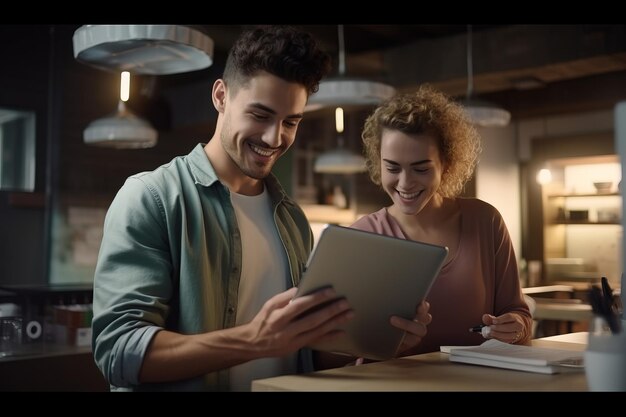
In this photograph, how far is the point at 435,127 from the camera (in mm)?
2137

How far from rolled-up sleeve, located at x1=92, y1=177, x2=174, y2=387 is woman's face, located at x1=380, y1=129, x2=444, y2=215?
0.86 meters

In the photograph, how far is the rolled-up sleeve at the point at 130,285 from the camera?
133cm

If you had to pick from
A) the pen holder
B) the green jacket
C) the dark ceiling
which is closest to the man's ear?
the green jacket

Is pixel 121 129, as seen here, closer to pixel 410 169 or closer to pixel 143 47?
pixel 143 47

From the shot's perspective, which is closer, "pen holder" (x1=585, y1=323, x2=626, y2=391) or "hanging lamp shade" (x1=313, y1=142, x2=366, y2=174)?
"pen holder" (x1=585, y1=323, x2=626, y2=391)

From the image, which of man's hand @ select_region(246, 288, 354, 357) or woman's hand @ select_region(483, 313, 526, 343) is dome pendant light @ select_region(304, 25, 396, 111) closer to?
woman's hand @ select_region(483, 313, 526, 343)

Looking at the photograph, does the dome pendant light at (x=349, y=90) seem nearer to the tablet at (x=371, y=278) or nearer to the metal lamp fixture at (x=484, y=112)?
the metal lamp fixture at (x=484, y=112)

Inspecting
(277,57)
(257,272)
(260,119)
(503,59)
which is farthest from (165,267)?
(503,59)

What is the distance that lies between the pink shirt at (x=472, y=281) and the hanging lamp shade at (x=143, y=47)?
2.63ft

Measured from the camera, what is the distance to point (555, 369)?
138cm

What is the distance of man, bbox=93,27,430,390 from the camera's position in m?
1.32

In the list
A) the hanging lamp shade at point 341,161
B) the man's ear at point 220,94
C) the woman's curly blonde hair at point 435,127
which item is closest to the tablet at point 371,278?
the man's ear at point 220,94
